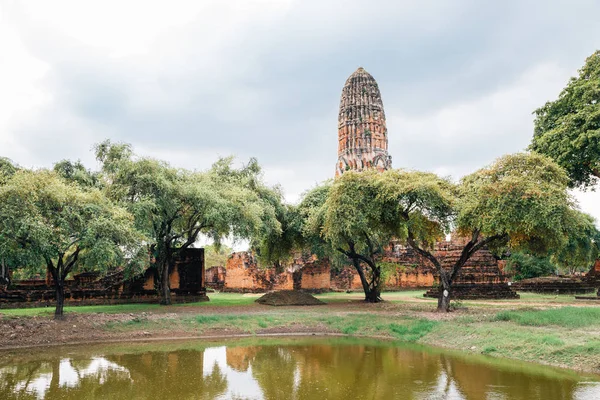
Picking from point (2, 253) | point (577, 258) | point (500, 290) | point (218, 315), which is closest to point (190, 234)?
point (218, 315)

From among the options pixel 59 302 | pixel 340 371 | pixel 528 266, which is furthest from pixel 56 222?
pixel 528 266

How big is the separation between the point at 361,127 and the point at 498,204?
31240 millimetres

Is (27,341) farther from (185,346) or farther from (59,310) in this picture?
(185,346)

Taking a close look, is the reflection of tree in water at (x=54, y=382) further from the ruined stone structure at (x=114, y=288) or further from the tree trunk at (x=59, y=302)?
the ruined stone structure at (x=114, y=288)

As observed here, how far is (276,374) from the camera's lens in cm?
889

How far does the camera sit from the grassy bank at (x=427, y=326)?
32.7ft

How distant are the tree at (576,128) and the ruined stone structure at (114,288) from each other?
15938 millimetres

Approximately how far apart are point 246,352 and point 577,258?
96.2 feet

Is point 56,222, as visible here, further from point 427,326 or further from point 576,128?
point 576,128

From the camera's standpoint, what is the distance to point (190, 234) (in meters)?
20.0

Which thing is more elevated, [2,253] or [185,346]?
[2,253]

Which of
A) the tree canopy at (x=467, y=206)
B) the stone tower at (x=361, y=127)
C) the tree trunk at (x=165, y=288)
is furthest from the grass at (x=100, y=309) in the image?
the stone tower at (x=361, y=127)

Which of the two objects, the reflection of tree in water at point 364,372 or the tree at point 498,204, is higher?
the tree at point 498,204

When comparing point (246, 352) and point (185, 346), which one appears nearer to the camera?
point (246, 352)
